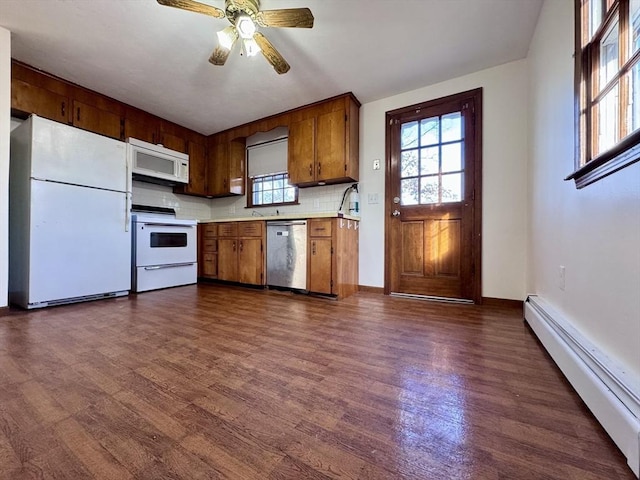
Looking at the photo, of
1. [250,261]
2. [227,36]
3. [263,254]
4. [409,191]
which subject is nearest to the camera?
[227,36]

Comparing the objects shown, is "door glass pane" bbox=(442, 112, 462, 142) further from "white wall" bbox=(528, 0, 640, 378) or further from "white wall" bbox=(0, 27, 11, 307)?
"white wall" bbox=(0, 27, 11, 307)

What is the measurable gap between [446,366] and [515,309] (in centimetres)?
162

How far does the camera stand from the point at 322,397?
106 cm

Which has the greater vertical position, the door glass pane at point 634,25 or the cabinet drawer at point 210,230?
the door glass pane at point 634,25

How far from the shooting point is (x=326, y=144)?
10.5 ft

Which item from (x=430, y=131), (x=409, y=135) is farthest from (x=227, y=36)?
(x=430, y=131)

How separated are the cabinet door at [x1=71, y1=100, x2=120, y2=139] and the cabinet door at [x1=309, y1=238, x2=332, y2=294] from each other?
2735 mm

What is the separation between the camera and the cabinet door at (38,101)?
8.31ft

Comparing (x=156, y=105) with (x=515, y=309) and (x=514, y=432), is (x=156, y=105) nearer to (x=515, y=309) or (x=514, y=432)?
(x=514, y=432)

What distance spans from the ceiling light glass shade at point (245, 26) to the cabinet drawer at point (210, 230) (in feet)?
8.33

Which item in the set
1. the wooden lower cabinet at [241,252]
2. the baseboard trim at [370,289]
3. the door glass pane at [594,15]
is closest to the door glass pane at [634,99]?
the door glass pane at [594,15]

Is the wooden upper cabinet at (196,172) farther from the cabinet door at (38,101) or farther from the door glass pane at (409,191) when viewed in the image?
the door glass pane at (409,191)

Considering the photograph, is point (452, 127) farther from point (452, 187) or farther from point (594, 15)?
point (594, 15)

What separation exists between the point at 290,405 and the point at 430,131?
9.61 ft
